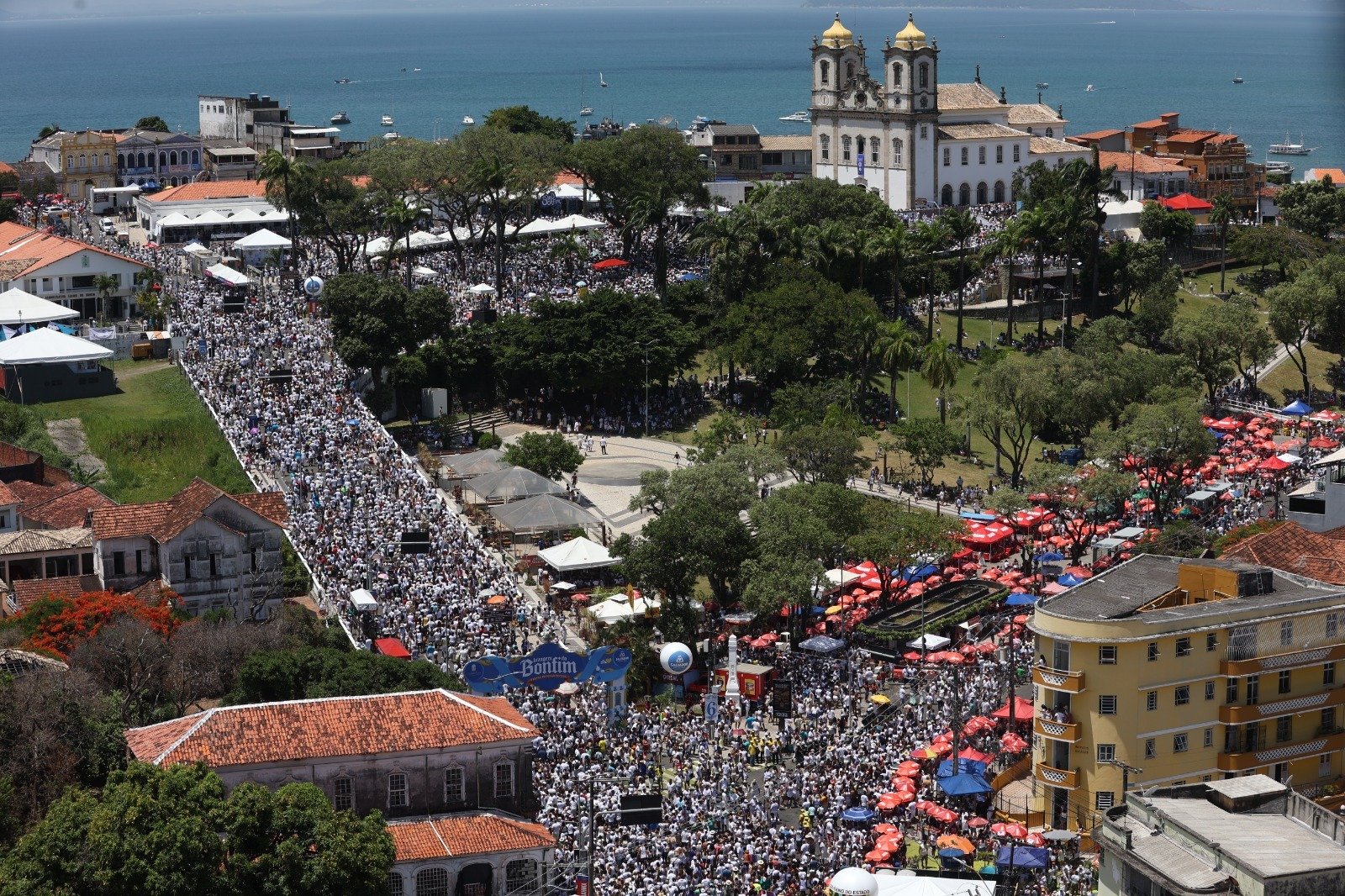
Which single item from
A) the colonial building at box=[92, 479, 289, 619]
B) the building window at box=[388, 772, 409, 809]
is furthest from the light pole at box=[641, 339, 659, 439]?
the building window at box=[388, 772, 409, 809]

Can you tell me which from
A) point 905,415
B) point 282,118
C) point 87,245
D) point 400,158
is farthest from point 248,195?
point 905,415

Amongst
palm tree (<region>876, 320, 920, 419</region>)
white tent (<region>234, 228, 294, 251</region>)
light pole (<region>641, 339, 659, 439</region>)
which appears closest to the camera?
palm tree (<region>876, 320, 920, 419</region>)

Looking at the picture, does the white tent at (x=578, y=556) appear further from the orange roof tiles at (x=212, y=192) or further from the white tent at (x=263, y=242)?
the orange roof tiles at (x=212, y=192)

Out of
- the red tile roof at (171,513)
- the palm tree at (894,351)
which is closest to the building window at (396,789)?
the red tile roof at (171,513)

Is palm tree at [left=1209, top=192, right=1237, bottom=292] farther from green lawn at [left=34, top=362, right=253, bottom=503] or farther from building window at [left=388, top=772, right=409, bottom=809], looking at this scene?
building window at [left=388, top=772, right=409, bottom=809]

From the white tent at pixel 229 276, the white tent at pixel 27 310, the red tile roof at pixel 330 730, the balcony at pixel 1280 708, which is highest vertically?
the white tent at pixel 229 276

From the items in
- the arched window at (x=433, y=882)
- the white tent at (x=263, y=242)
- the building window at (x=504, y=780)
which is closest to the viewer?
the arched window at (x=433, y=882)

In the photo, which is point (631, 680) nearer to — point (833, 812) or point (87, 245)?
point (833, 812)
